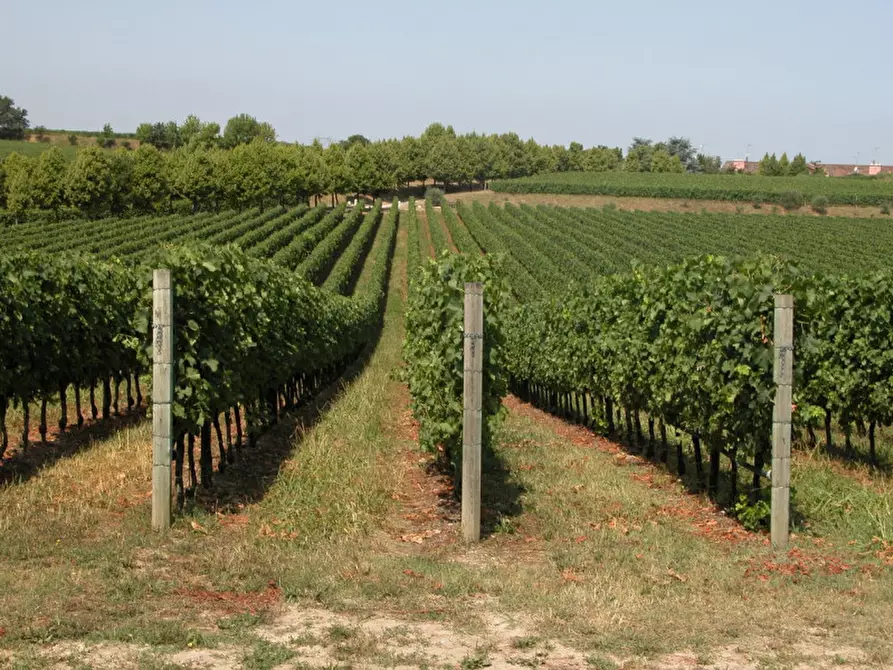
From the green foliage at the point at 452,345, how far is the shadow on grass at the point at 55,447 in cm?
455

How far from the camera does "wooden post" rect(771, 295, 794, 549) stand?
30.3 ft

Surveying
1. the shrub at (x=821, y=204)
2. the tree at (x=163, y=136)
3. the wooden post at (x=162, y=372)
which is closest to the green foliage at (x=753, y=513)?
the wooden post at (x=162, y=372)

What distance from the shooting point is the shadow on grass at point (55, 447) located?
458 inches

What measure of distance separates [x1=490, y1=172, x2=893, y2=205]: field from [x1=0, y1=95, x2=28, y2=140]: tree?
83005mm

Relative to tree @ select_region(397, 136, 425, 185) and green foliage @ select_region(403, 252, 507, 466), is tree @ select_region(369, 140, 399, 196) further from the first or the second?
green foliage @ select_region(403, 252, 507, 466)

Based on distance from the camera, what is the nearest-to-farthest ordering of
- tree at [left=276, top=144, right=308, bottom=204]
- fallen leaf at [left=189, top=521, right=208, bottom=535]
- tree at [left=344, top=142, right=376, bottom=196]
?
fallen leaf at [left=189, top=521, right=208, bottom=535] < tree at [left=276, top=144, right=308, bottom=204] < tree at [left=344, top=142, right=376, bottom=196]

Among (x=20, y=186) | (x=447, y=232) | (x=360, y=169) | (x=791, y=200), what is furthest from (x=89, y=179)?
(x=791, y=200)

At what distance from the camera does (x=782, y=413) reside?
9250 mm

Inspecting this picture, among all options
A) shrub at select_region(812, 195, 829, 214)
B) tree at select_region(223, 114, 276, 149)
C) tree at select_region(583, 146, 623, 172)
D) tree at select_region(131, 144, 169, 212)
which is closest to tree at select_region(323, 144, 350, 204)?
tree at select_region(131, 144, 169, 212)

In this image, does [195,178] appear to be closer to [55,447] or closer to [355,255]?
[355,255]

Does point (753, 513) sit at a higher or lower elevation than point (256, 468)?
higher

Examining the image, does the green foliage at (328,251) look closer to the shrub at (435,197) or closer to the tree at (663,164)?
the shrub at (435,197)

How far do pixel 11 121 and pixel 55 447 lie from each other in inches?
6407

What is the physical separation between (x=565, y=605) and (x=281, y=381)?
33.3 feet
